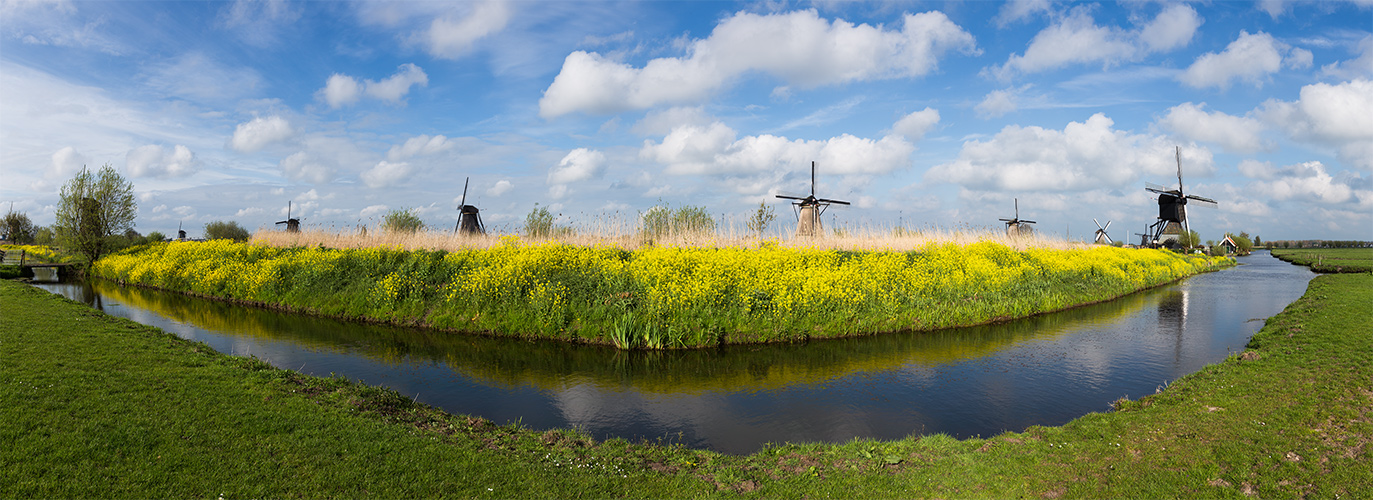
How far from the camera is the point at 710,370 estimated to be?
41.4 ft

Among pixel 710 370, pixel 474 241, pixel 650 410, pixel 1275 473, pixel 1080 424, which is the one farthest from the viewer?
pixel 474 241

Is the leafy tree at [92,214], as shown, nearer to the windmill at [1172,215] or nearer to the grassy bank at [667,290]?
the grassy bank at [667,290]

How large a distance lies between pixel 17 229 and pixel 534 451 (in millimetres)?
95218

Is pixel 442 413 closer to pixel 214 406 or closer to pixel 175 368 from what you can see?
pixel 214 406

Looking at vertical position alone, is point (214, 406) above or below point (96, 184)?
below

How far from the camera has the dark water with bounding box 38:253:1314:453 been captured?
9.44 m

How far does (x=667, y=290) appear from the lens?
1562cm

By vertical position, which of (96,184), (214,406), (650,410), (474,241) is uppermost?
(96,184)

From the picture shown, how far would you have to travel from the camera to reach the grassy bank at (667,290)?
15.3 metres

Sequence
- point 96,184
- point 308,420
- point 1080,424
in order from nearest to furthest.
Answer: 1. point 308,420
2. point 1080,424
3. point 96,184

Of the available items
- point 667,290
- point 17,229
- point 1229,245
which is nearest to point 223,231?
point 17,229

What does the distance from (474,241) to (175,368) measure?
1719 cm

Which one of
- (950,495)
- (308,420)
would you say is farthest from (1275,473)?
(308,420)

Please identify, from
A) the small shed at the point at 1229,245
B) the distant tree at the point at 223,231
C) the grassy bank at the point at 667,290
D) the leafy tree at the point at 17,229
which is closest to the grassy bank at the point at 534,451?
the grassy bank at the point at 667,290
